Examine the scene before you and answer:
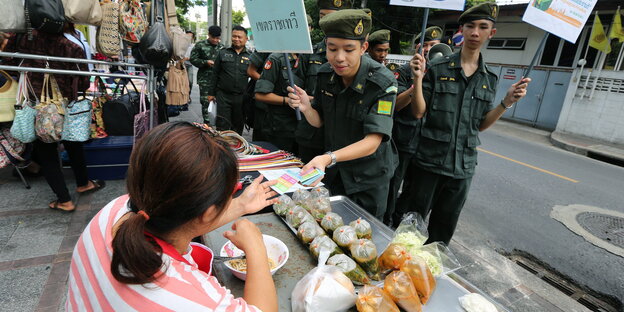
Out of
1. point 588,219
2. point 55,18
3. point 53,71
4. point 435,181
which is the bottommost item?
point 588,219

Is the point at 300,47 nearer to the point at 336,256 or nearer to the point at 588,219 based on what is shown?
the point at 336,256

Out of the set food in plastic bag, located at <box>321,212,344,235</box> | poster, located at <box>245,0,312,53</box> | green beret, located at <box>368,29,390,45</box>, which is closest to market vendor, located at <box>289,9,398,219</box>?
poster, located at <box>245,0,312,53</box>

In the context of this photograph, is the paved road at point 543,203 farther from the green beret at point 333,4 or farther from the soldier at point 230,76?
the soldier at point 230,76

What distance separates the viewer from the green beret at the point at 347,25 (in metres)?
1.84

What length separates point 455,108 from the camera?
2.60 meters

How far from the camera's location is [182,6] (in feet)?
68.5

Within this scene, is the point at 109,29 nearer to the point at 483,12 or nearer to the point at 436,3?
the point at 436,3

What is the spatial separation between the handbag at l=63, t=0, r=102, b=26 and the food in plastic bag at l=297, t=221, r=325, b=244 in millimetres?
2898

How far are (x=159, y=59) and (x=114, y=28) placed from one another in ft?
1.97

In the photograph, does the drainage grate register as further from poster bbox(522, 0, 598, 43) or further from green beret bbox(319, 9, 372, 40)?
green beret bbox(319, 9, 372, 40)

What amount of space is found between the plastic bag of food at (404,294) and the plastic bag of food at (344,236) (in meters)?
0.27

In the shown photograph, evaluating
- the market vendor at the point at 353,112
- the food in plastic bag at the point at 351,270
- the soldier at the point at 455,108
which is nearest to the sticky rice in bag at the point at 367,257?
the food in plastic bag at the point at 351,270

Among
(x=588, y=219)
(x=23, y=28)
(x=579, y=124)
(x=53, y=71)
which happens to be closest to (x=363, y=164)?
(x=53, y=71)

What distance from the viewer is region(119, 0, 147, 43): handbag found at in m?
3.33
